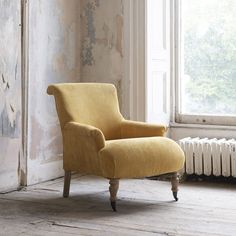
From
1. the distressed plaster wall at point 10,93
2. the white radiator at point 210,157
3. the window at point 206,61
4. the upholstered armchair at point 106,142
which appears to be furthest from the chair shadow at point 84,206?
the window at point 206,61

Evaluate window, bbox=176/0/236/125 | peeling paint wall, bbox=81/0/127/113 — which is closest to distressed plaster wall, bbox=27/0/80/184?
peeling paint wall, bbox=81/0/127/113

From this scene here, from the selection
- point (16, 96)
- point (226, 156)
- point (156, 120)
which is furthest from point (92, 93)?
point (226, 156)

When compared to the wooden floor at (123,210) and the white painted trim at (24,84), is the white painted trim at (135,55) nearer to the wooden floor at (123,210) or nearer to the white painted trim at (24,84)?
the wooden floor at (123,210)

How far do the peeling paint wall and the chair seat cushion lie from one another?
1315 mm

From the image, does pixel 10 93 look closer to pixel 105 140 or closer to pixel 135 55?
pixel 105 140

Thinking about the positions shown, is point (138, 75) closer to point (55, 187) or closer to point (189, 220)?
point (55, 187)

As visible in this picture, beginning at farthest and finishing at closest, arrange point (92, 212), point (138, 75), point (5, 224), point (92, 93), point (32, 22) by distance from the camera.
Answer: point (138, 75) → point (32, 22) → point (92, 93) → point (92, 212) → point (5, 224)

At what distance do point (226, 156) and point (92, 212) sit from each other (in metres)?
1.51

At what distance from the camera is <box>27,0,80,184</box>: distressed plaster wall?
433 centimetres

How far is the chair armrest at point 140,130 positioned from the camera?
3.82 metres

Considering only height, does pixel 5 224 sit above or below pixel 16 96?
below

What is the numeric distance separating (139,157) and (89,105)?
30.0 inches

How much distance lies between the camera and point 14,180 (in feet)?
13.6

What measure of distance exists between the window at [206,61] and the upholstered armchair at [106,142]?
43.9 inches
